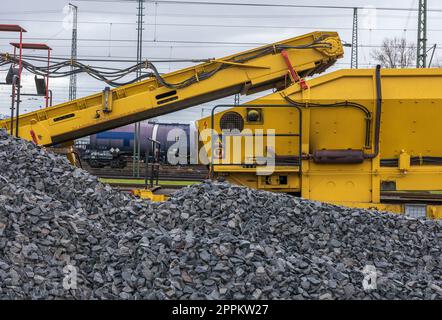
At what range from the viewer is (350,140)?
10055 mm

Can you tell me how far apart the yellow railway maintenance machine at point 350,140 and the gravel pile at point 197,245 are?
1.94 meters

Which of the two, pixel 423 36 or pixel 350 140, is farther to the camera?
pixel 423 36

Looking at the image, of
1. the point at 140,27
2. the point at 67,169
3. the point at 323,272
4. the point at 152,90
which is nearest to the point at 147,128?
the point at 140,27

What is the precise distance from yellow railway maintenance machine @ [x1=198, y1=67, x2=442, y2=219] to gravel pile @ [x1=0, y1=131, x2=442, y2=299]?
1.94m

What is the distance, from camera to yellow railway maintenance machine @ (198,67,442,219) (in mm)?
9898

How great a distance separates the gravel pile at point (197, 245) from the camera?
5.77 meters

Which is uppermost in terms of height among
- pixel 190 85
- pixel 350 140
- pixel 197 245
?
pixel 190 85

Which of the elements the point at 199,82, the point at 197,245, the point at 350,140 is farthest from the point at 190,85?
the point at 197,245

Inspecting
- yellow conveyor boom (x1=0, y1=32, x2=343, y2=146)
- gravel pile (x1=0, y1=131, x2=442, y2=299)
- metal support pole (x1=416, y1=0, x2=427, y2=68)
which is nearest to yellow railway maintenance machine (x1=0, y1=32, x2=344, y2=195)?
yellow conveyor boom (x1=0, y1=32, x2=343, y2=146)

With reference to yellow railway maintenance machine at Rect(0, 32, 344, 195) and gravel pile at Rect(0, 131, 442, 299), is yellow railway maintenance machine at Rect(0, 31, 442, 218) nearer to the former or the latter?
yellow railway maintenance machine at Rect(0, 32, 344, 195)

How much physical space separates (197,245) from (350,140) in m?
4.78

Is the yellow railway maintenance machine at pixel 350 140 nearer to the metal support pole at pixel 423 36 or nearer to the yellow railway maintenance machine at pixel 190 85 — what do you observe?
the yellow railway maintenance machine at pixel 190 85

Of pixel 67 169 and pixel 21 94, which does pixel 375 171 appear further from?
pixel 21 94

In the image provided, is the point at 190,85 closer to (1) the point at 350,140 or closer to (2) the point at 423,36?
(1) the point at 350,140
